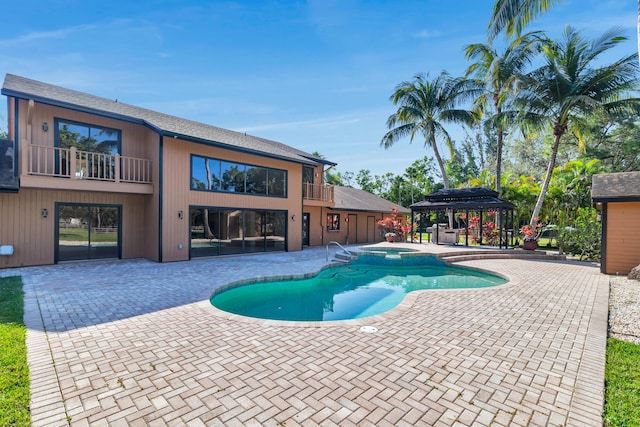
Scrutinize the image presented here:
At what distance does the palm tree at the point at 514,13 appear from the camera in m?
6.79

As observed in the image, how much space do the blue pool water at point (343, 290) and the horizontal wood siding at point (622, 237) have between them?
3.43m

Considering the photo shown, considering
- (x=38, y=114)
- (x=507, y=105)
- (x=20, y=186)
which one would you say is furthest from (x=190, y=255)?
A: (x=507, y=105)

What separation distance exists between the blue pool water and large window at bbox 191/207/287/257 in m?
4.33

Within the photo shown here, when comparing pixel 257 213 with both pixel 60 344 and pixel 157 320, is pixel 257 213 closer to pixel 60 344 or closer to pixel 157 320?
pixel 157 320

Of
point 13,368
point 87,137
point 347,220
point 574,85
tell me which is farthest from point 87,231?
point 574,85

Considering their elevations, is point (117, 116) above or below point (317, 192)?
above

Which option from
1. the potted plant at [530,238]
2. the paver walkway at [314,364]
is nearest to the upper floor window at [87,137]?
the paver walkway at [314,364]

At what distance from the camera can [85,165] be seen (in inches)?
407

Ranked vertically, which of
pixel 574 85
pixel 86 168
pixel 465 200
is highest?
pixel 574 85

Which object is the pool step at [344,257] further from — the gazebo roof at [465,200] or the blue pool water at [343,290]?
the gazebo roof at [465,200]

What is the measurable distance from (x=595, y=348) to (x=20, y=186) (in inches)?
535

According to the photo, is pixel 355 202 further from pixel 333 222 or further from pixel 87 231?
pixel 87 231

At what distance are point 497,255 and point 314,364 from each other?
13.2 m

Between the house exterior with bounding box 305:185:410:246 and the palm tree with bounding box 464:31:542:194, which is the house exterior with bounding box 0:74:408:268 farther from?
the palm tree with bounding box 464:31:542:194
